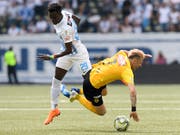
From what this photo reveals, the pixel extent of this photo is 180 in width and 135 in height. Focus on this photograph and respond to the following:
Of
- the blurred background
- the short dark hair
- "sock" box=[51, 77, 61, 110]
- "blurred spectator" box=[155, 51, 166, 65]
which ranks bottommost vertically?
"blurred spectator" box=[155, 51, 166, 65]

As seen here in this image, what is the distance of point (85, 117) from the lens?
49.8 feet

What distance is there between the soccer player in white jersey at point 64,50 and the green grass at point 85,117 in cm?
60

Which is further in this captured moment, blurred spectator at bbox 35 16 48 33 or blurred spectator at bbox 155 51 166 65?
blurred spectator at bbox 35 16 48 33

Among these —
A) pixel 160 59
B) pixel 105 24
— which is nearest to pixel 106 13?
pixel 105 24

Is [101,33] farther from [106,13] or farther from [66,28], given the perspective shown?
[66,28]

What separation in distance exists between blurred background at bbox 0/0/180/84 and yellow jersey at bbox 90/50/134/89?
692 inches

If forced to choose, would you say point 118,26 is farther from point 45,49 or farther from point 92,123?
point 92,123

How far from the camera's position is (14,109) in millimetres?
17500

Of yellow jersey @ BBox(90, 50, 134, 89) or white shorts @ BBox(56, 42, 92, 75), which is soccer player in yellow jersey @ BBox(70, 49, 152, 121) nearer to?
yellow jersey @ BBox(90, 50, 134, 89)

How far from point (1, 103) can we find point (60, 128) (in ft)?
23.7

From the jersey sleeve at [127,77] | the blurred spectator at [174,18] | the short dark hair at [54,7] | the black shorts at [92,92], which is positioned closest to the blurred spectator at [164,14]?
the blurred spectator at [174,18]

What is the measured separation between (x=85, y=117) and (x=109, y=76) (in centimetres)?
298

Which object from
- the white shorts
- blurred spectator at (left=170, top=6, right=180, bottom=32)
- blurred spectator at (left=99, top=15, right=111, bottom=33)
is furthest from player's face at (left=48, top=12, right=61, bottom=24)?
blurred spectator at (left=99, top=15, right=111, bottom=33)

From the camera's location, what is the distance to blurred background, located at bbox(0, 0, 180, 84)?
31.1 metres
